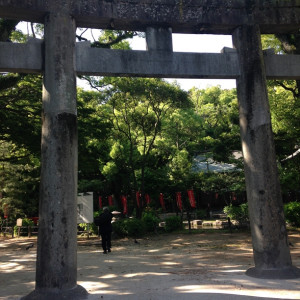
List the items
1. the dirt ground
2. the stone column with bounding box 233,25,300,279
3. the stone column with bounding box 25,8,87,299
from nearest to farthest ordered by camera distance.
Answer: the stone column with bounding box 25,8,87,299
the dirt ground
the stone column with bounding box 233,25,300,279

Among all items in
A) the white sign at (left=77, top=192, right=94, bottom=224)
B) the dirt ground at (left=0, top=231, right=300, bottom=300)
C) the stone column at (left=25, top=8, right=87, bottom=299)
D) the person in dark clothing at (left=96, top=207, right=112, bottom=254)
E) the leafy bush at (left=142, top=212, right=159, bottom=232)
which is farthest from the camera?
the leafy bush at (left=142, top=212, right=159, bottom=232)

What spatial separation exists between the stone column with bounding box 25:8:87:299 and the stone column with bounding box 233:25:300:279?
11.7 feet

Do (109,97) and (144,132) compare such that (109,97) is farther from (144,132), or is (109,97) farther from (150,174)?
(150,174)

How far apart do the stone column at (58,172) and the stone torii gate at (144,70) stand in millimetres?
17

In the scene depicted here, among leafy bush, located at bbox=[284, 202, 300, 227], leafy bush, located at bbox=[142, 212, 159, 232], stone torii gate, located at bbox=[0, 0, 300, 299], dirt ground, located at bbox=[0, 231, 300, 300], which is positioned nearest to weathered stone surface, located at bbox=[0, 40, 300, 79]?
stone torii gate, located at bbox=[0, 0, 300, 299]

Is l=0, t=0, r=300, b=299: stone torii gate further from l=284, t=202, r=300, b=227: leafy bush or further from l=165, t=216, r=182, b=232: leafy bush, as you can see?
l=165, t=216, r=182, b=232: leafy bush

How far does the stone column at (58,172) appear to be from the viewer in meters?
5.19

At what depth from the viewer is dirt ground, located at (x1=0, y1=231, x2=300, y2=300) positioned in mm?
5320

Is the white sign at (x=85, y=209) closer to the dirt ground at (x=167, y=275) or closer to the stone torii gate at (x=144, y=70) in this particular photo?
the dirt ground at (x=167, y=275)

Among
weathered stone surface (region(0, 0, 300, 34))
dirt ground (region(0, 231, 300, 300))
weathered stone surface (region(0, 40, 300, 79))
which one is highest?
weathered stone surface (region(0, 0, 300, 34))

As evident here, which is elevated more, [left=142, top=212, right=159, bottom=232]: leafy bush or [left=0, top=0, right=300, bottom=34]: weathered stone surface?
[left=0, top=0, right=300, bottom=34]: weathered stone surface

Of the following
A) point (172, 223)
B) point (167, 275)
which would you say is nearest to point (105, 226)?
point (167, 275)

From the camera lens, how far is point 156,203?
27109mm

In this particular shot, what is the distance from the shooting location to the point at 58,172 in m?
5.42
